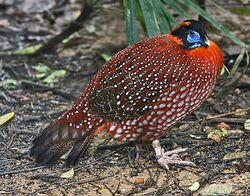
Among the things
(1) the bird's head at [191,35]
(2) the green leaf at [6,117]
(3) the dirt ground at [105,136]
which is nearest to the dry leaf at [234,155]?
(3) the dirt ground at [105,136]

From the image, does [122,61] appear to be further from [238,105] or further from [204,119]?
[238,105]

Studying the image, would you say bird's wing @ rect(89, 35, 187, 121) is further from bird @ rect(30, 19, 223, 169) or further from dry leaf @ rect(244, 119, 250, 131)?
dry leaf @ rect(244, 119, 250, 131)

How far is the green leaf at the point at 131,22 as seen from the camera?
4816 mm

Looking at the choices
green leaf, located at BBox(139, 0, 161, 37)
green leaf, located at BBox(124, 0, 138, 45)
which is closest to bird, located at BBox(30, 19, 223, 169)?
green leaf, located at BBox(139, 0, 161, 37)

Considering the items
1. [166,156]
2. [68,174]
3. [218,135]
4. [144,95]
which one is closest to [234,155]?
[218,135]

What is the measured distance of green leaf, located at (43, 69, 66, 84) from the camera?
18.5 feet

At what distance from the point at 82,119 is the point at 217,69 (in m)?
0.99

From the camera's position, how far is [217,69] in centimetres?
400

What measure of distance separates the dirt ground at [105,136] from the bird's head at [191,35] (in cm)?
80

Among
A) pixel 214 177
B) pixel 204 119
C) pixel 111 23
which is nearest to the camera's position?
pixel 214 177

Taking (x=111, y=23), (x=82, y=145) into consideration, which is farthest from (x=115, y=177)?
(x=111, y=23)

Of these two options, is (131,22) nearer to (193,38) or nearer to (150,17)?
(150,17)

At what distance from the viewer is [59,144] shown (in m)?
4.03

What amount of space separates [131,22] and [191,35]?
1.06 metres
